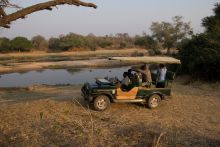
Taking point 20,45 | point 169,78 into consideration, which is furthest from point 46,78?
point 20,45

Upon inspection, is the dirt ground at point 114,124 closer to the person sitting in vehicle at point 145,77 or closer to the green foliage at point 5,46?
the person sitting in vehicle at point 145,77

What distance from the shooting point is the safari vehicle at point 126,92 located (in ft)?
39.6

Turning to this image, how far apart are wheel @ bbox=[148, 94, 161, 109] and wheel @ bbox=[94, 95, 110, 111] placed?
66.3 inches

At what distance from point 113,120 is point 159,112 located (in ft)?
7.43

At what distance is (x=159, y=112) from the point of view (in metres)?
12.3

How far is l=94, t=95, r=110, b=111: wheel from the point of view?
39.6 feet

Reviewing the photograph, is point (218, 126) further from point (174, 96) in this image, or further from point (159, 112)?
point (174, 96)

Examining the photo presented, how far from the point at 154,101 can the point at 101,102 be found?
2125 millimetres

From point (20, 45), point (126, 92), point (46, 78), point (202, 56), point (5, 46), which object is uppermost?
point (20, 45)

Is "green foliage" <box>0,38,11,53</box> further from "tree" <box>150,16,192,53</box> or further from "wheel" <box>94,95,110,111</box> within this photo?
"wheel" <box>94,95,110,111</box>

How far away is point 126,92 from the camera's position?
12.3 m

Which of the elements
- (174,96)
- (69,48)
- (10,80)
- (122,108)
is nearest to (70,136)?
(122,108)

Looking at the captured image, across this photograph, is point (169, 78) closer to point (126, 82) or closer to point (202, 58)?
point (126, 82)

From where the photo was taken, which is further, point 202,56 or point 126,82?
point 202,56
